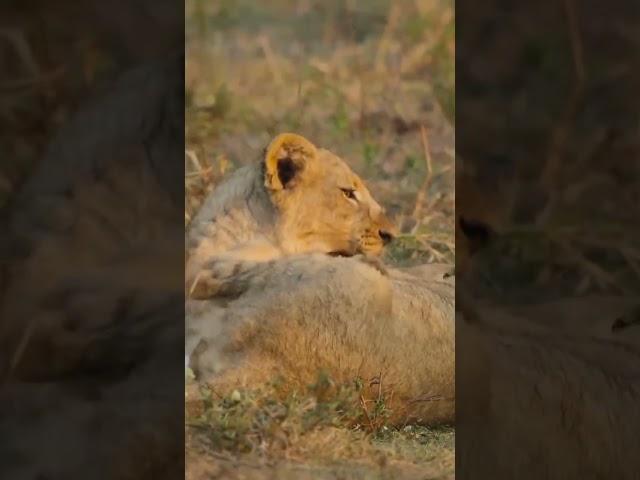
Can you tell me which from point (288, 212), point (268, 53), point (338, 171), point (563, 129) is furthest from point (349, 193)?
point (563, 129)

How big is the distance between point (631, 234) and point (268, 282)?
0.98 m

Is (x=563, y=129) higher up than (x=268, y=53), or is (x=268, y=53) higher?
(x=268, y=53)

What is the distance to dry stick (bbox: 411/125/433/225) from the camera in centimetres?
250

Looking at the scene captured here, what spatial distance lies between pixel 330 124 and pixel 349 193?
0.65 feet

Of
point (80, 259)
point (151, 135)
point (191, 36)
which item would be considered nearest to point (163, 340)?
point (80, 259)

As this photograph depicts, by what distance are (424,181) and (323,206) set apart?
0.95ft

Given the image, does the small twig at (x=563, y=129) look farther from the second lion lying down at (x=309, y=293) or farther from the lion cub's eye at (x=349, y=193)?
the lion cub's eye at (x=349, y=193)

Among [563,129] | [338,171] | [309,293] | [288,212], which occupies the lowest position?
[309,293]

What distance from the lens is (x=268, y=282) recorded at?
8.00 ft

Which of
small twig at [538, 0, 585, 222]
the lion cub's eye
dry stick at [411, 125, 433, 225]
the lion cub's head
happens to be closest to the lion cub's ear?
the lion cub's head

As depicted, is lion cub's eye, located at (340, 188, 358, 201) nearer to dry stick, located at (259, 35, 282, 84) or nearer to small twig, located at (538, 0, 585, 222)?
dry stick, located at (259, 35, 282, 84)

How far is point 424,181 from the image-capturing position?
2.51 m

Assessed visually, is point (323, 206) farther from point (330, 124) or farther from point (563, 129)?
point (563, 129)

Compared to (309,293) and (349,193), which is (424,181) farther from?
(309,293)
